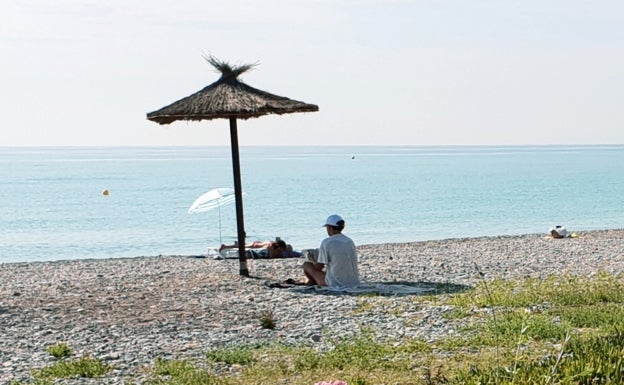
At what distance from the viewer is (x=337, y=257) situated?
11.1 metres

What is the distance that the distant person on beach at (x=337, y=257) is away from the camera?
11039mm

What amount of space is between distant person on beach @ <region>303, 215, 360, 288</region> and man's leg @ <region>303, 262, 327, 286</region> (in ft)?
0.17

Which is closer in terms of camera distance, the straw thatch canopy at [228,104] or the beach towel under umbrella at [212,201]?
the straw thatch canopy at [228,104]

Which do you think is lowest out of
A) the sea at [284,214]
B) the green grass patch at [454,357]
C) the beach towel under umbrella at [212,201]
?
the sea at [284,214]

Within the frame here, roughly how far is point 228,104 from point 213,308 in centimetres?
319

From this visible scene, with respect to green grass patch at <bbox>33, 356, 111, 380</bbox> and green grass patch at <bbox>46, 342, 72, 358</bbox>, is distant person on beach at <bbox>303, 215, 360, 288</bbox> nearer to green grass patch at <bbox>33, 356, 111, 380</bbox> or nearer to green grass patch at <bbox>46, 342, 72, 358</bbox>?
green grass patch at <bbox>46, 342, 72, 358</bbox>

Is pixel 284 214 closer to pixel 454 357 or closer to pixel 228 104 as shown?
pixel 228 104

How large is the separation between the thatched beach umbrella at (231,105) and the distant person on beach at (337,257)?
1.99 meters

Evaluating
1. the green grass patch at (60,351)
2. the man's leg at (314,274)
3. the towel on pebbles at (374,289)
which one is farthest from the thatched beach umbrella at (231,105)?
the green grass patch at (60,351)

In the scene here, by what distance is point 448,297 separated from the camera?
33.9 feet

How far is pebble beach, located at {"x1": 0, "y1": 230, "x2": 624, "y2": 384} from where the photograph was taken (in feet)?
26.3

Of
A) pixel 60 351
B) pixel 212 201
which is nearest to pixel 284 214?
pixel 212 201

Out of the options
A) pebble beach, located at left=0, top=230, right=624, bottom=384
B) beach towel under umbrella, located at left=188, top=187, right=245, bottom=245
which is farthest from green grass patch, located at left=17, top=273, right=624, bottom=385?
beach towel under umbrella, located at left=188, top=187, right=245, bottom=245

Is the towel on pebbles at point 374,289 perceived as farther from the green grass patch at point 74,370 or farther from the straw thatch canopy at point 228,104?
the green grass patch at point 74,370
